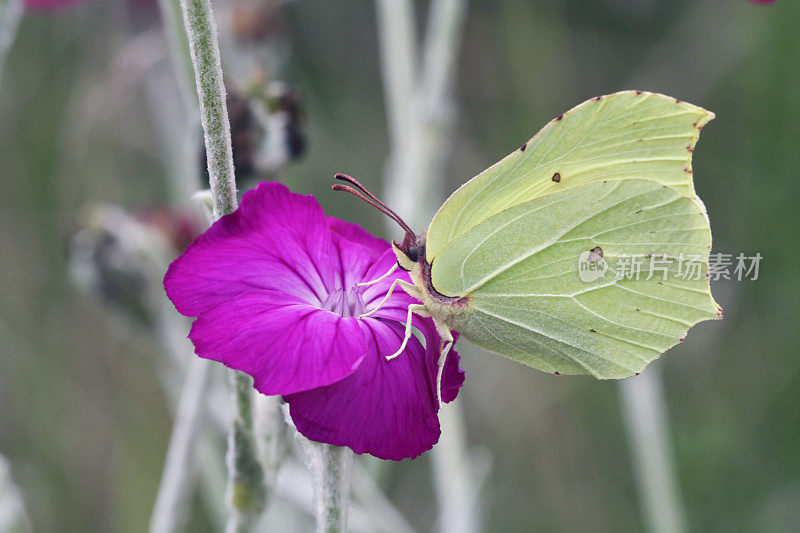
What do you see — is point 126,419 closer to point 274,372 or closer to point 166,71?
point 166,71

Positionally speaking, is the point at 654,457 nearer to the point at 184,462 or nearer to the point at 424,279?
the point at 424,279

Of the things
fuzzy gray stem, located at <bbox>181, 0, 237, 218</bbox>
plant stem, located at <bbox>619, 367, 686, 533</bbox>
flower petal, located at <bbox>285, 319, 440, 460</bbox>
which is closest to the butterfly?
flower petal, located at <bbox>285, 319, 440, 460</bbox>

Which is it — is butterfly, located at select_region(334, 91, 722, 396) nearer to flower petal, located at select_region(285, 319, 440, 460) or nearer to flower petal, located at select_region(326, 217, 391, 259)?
flower petal, located at select_region(326, 217, 391, 259)

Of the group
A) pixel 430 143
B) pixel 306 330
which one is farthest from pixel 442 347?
pixel 430 143

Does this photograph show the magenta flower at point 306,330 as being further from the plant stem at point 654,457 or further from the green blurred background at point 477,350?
the green blurred background at point 477,350

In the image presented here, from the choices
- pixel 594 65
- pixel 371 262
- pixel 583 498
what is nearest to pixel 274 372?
pixel 371 262

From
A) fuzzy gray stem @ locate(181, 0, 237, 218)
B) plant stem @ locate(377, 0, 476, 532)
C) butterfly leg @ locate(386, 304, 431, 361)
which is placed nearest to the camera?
fuzzy gray stem @ locate(181, 0, 237, 218)
